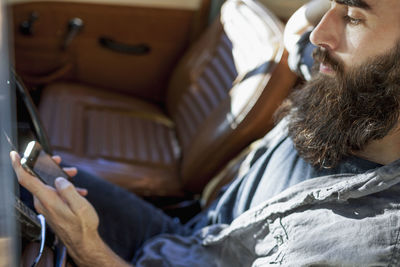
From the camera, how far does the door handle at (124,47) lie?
2.41 metres

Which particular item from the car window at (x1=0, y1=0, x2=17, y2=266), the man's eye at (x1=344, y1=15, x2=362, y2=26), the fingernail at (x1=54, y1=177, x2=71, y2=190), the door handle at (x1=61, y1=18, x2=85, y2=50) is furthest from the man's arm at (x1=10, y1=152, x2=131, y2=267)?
the door handle at (x1=61, y1=18, x2=85, y2=50)

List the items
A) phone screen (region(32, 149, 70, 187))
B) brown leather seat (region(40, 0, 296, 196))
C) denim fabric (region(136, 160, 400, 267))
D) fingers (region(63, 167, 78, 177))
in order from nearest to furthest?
denim fabric (region(136, 160, 400, 267)), phone screen (region(32, 149, 70, 187)), fingers (region(63, 167, 78, 177)), brown leather seat (region(40, 0, 296, 196))

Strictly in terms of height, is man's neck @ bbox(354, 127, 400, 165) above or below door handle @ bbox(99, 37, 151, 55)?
above

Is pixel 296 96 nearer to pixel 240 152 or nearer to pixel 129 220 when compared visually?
pixel 240 152

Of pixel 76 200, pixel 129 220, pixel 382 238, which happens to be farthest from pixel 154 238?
pixel 382 238

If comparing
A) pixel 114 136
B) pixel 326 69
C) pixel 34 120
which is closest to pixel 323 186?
pixel 326 69

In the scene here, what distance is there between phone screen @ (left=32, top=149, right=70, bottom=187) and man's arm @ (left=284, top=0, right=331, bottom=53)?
689 mm

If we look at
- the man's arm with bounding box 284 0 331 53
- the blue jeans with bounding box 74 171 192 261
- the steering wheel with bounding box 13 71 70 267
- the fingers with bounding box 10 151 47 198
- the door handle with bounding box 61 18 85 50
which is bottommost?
the blue jeans with bounding box 74 171 192 261

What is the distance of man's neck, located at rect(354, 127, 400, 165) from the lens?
117cm

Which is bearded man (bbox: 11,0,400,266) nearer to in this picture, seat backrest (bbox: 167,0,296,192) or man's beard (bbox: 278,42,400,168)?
man's beard (bbox: 278,42,400,168)

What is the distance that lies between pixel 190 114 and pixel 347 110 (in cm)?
94

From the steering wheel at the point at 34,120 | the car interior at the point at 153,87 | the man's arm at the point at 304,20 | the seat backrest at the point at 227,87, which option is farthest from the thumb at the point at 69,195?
the man's arm at the point at 304,20

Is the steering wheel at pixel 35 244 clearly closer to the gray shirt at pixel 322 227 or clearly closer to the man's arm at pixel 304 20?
the gray shirt at pixel 322 227

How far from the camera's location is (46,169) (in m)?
1.32
